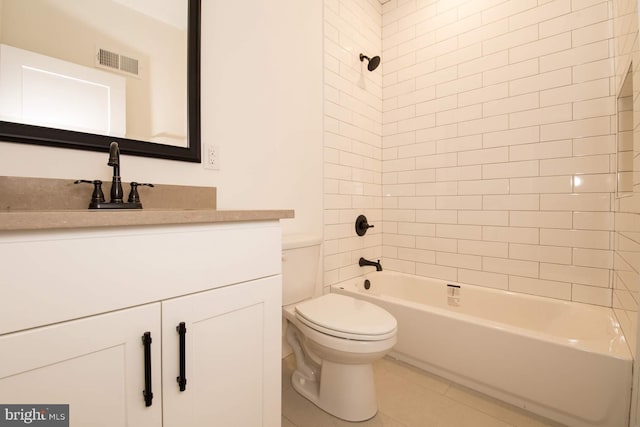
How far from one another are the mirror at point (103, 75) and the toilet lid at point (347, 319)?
0.90 metres

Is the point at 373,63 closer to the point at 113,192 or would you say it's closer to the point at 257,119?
the point at 257,119

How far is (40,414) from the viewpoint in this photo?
A: 1.76 feet

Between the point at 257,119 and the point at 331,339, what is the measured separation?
1180 millimetres

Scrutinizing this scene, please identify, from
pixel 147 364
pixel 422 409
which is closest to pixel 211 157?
pixel 147 364

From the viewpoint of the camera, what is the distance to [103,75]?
1032mm

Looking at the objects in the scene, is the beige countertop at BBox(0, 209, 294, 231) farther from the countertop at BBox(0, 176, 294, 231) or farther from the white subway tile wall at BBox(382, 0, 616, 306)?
the white subway tile wall at BBox(382, 0, 616, 306)

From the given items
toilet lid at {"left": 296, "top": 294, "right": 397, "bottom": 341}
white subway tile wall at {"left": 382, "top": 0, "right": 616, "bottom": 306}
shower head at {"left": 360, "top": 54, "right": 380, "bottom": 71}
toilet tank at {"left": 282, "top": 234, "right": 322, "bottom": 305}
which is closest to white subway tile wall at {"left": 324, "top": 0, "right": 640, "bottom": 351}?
white subway tile wall at {"left": 382, "top": 0, "right": 616, "bottom": 306}

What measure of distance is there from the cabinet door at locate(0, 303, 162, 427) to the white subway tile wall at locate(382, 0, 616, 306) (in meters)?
1.94

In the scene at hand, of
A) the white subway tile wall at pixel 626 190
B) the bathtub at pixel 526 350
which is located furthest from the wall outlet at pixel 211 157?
the white subway tile wall at pixel 626 190

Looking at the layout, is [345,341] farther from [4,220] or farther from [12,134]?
[12,134]

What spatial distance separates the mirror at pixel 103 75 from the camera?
883 mm

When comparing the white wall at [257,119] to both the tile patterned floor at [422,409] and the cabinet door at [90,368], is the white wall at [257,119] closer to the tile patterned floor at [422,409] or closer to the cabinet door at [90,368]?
the cabinet door at [90,368]

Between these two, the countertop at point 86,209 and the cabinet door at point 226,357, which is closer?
the countertop at point 86,209

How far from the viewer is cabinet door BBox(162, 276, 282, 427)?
2.29 feet
